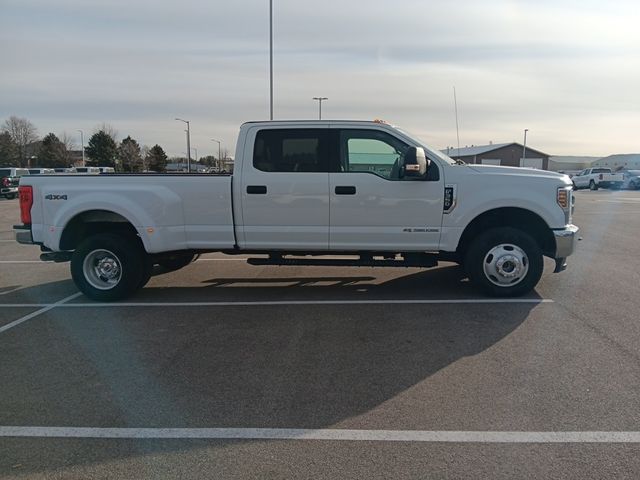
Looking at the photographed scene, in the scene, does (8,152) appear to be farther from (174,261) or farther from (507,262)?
(507,262)

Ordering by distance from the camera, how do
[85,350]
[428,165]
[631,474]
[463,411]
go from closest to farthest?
[631,474]
[463,411]
[85,350]
[428,165]

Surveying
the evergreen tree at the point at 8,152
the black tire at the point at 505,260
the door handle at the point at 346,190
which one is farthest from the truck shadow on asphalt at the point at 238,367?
the evergreen tree at the point at 8,152

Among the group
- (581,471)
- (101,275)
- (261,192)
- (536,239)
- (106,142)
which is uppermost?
(106,142)

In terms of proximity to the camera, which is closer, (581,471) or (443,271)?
(581,471)

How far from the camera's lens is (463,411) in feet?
11.7

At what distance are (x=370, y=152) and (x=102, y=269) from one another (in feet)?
12.8

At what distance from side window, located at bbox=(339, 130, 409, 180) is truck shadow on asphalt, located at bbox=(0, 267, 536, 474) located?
69.0 inches

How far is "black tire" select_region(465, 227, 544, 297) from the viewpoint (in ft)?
20.5

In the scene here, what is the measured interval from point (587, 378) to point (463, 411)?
4.15ft

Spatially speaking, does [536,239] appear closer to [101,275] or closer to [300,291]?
[300,291]

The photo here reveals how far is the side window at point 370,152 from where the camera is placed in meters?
6.25

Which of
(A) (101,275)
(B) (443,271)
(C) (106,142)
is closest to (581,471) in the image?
(B) (443,271)

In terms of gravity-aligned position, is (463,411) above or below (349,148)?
below

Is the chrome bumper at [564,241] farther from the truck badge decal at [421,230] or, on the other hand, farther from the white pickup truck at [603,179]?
the white pickup truck at [603,179]
